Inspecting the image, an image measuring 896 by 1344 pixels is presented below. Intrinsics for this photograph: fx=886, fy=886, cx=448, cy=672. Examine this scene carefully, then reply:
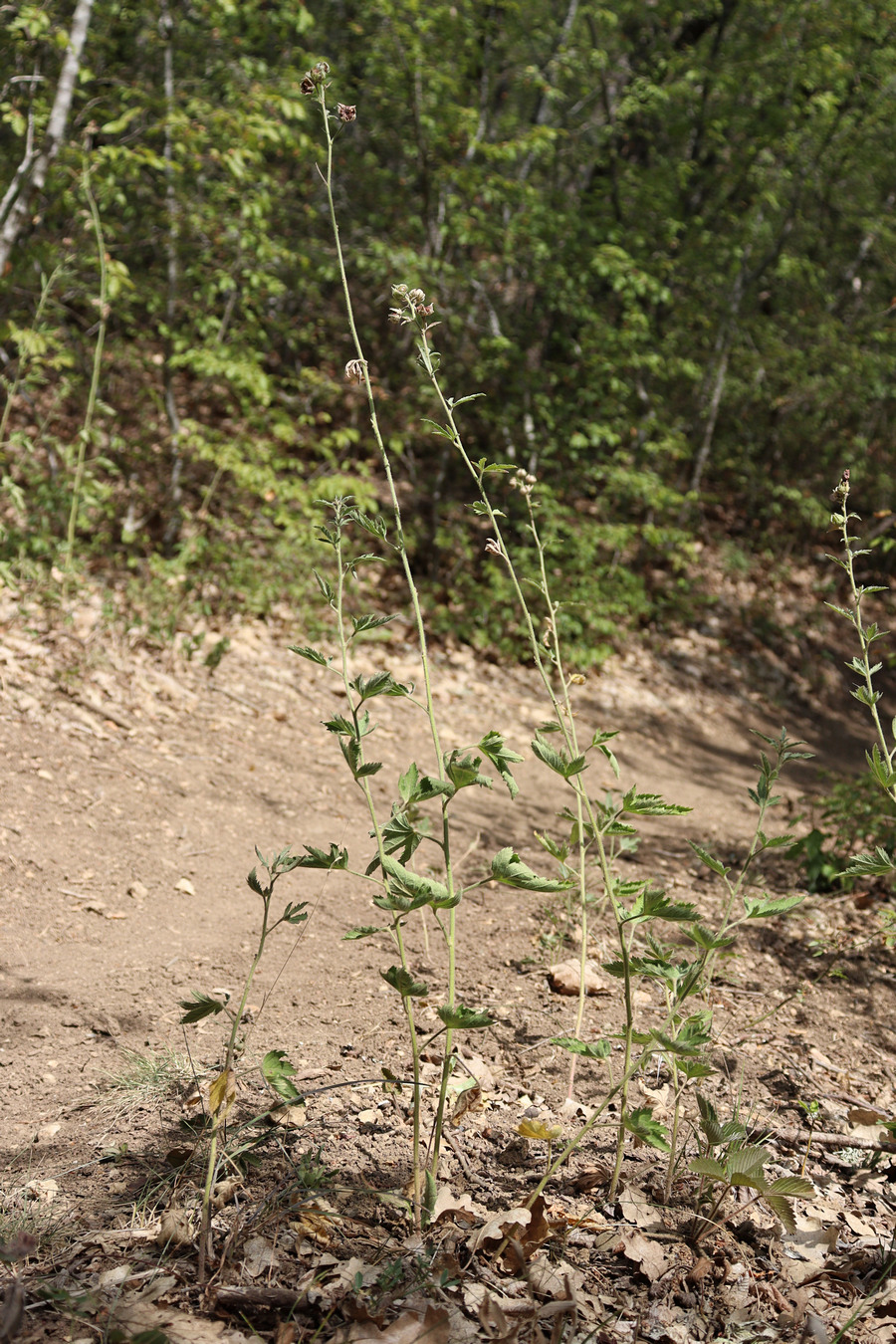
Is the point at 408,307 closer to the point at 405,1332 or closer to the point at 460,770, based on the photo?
the point at 460,770

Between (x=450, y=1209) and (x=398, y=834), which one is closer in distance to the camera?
(x=398, y=834)

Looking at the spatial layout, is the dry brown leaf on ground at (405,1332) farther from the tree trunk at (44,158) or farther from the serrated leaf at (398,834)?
the tree trunk at (44,158)

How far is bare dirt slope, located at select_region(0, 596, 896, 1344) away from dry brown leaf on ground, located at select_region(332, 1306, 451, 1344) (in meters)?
0.01

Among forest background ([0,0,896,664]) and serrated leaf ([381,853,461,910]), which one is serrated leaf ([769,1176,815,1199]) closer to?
serrated leaf ([381,853,461,910])

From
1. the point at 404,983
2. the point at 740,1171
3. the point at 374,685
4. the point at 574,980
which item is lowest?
the point at 574,980

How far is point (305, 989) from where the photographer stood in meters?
2.78

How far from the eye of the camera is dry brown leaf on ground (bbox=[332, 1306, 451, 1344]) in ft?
4.54

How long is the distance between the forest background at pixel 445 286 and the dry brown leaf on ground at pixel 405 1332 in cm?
459

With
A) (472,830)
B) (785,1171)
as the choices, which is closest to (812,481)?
(472,830)

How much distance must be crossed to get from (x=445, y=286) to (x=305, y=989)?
7.10 m

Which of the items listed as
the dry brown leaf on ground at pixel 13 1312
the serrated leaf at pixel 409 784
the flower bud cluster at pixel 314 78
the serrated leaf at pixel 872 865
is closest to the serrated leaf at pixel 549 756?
the serrated leaf at pixel 409 784

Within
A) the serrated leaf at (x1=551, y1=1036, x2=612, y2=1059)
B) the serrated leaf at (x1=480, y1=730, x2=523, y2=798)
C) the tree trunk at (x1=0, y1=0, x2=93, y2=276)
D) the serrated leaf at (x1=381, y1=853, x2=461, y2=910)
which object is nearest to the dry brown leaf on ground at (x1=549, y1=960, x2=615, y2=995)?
the serrated leaf at (x1=551, y1=1036, x2=612, y2=1059)

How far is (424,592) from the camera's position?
8.16 meters

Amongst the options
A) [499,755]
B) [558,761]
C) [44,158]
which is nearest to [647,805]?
[558,761]
